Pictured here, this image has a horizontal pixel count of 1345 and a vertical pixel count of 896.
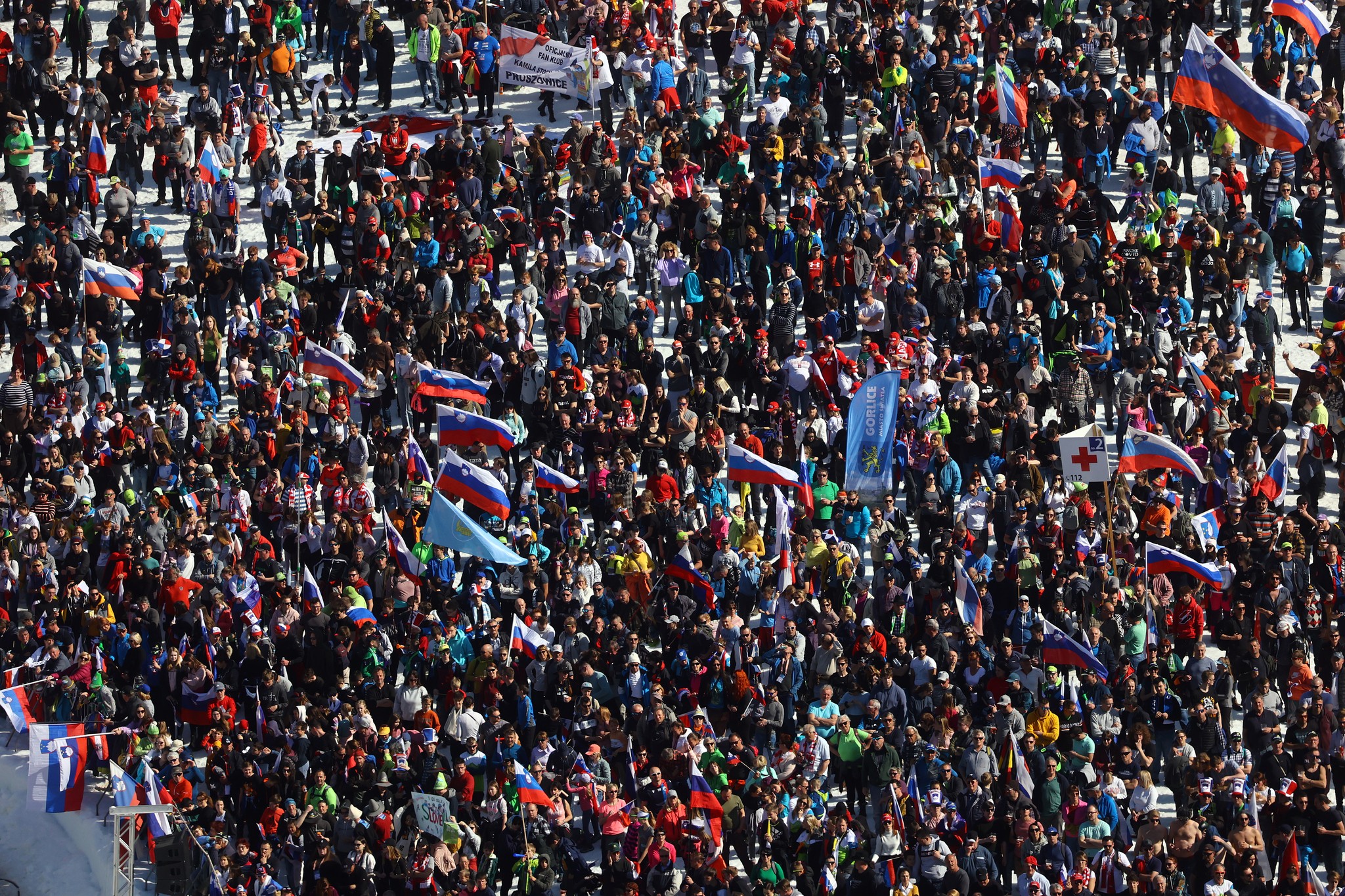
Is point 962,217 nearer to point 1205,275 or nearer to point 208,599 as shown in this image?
point 1205,275

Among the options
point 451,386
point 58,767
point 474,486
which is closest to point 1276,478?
point 474,486

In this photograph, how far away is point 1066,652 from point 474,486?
736 centimetres

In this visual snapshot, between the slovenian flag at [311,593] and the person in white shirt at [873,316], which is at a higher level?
the person in white shirt at [873,316]

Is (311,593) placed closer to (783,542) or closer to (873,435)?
(783,542)

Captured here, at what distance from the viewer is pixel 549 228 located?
40781mm

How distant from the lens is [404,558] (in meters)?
34.6

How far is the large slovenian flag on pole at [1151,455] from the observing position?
34438 millimetres

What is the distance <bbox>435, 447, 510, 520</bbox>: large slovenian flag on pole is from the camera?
114ft

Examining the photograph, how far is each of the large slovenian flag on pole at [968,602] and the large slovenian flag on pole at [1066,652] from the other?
0.99 metres

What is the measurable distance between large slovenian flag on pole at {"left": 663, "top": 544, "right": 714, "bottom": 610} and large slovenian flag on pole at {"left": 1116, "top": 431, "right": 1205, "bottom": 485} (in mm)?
5057

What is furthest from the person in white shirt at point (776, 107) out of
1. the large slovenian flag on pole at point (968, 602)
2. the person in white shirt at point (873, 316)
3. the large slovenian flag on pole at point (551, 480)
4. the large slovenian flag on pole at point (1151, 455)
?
the large slovenian flag on pole at point (968, 602)

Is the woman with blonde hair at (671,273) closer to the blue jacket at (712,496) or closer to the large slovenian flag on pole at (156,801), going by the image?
the blue jacket at (712,496)

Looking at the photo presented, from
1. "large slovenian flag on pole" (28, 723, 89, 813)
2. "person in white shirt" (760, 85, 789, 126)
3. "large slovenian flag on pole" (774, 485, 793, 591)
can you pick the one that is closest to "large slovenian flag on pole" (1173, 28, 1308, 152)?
"person in white shirt" (760, 85, 789, 126)

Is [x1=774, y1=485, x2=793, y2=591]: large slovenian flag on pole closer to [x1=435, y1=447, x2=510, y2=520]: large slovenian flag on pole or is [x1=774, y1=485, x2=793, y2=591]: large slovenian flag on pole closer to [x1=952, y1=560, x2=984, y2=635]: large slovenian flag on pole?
[x1=952, y1=560, x2=984, y2=635]: large slovenian flag on pole
